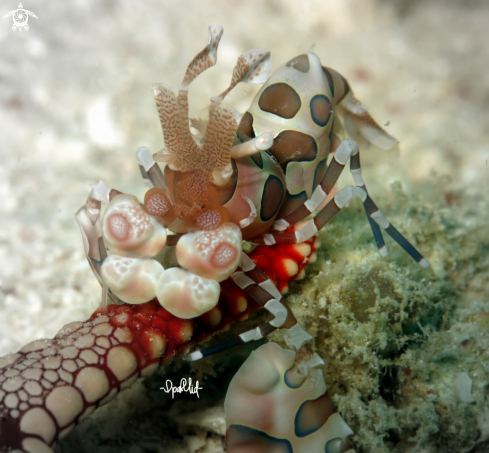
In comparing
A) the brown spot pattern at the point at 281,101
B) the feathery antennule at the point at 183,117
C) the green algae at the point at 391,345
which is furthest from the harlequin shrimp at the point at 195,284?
the brown spot pattern at the point at 281,101

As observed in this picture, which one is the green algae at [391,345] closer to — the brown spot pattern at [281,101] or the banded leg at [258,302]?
the banded leg at [258,302]

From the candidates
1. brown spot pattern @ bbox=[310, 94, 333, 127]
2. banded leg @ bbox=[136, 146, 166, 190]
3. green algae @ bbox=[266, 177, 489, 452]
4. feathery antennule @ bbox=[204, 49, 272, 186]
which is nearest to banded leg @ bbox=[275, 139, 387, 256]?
green algae @ bbox=[266, 177, 489, 452]

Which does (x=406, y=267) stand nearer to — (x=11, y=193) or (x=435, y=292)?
(x=435, y=292)

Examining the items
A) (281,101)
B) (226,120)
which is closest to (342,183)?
(281,101)

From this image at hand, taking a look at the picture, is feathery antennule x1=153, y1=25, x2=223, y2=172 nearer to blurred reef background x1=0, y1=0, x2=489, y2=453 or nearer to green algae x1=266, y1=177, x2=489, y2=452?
blurred reef background x1=0, y1=0, x2=489, y2=453

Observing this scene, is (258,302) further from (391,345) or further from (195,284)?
(391,345)
